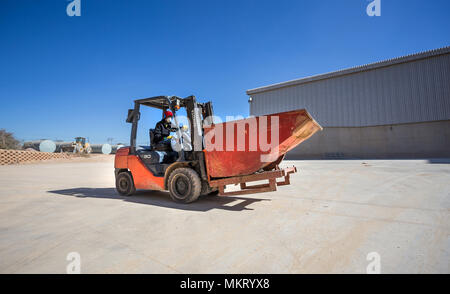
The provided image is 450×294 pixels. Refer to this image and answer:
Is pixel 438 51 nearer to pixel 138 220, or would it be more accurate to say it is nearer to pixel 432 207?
pixel 432 207

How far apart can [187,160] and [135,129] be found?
1.93 m

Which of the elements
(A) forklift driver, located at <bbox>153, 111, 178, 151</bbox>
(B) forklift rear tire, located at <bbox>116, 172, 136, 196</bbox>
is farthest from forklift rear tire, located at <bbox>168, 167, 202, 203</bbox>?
(B) forklift rear tire, located at <bbox>116, 172, 136, 196</bbox>

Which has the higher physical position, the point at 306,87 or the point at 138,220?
the point at 306,87

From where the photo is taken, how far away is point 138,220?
12.3 feet

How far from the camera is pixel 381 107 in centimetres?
2431

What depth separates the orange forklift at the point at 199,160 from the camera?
168 inches

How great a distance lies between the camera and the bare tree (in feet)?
122

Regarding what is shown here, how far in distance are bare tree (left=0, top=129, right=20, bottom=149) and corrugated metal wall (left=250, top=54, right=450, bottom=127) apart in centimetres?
4510

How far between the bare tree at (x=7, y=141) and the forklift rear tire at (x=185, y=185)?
1868 inches
